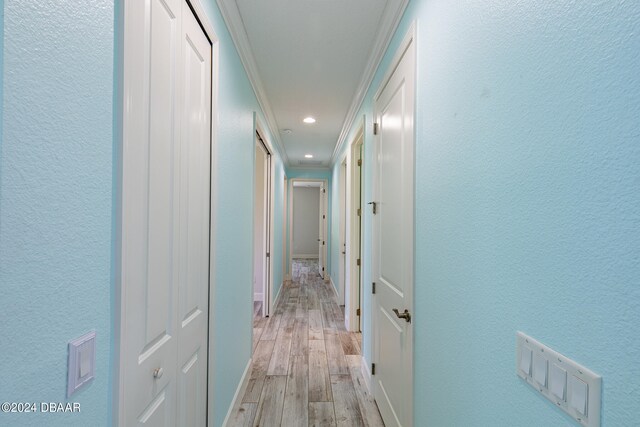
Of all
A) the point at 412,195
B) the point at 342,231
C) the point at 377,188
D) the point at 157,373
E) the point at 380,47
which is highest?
the point at 380,47

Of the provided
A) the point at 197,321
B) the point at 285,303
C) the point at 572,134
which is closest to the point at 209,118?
the point at 197,321

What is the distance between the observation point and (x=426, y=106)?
1.27 metres

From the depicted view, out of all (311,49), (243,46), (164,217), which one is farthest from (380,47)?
(164,217)

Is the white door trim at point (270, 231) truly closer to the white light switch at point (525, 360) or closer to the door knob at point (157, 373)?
the door knob at point (157, 373)

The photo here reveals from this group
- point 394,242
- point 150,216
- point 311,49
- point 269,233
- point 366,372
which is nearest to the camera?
point 150,216

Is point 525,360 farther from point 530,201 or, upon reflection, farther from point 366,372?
point 366,372

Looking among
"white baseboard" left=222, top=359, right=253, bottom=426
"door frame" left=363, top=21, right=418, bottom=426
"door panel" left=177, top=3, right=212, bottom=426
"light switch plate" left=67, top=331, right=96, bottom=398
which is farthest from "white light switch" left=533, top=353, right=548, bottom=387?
"white baseboard" left=222, top=359, right=253, bottom=426

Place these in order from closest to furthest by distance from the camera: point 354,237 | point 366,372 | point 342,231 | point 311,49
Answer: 1. point 311,49
2. point 366,372
3. point 354,237
4. point 342,231

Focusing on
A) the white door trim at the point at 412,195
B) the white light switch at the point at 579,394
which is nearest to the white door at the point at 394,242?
the white door trim at the point at 412,195

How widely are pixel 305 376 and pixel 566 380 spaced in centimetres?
233

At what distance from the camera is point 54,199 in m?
0.56

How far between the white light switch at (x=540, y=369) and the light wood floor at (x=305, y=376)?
1.63 m

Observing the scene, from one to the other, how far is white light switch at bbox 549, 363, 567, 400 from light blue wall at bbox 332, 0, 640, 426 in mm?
40

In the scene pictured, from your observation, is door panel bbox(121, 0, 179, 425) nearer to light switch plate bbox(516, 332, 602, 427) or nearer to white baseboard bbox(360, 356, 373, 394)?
light switch plate bbox(516, 332, 602, 427)
